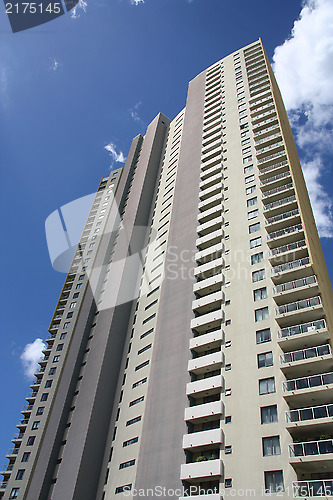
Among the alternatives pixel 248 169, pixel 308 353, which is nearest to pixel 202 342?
pixel 308 353

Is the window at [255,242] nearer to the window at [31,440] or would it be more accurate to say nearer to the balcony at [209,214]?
the balcony at [209,214]

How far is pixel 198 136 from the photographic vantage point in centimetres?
5956

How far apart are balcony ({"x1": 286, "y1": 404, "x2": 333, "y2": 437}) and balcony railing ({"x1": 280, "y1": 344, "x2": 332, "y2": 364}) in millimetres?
3652

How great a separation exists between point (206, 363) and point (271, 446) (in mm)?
8674

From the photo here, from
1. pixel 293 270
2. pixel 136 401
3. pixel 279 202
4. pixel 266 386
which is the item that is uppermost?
pixel 279 202

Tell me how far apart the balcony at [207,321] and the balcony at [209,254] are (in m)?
7.45

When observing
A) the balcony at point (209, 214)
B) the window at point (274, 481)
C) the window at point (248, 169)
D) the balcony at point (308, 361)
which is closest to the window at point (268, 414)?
the balcony at point (308, 361)

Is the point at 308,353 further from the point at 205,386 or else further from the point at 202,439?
the point at 202,439

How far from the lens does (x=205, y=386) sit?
30812mm

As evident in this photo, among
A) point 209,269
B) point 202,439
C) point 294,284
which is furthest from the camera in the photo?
point 209,269

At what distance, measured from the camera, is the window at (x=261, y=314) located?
31719 mm

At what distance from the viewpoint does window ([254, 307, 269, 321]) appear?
3172 centimetres

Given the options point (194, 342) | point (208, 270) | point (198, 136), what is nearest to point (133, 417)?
point (194, 342)

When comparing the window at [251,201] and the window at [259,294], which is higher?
the window at [251,201]
